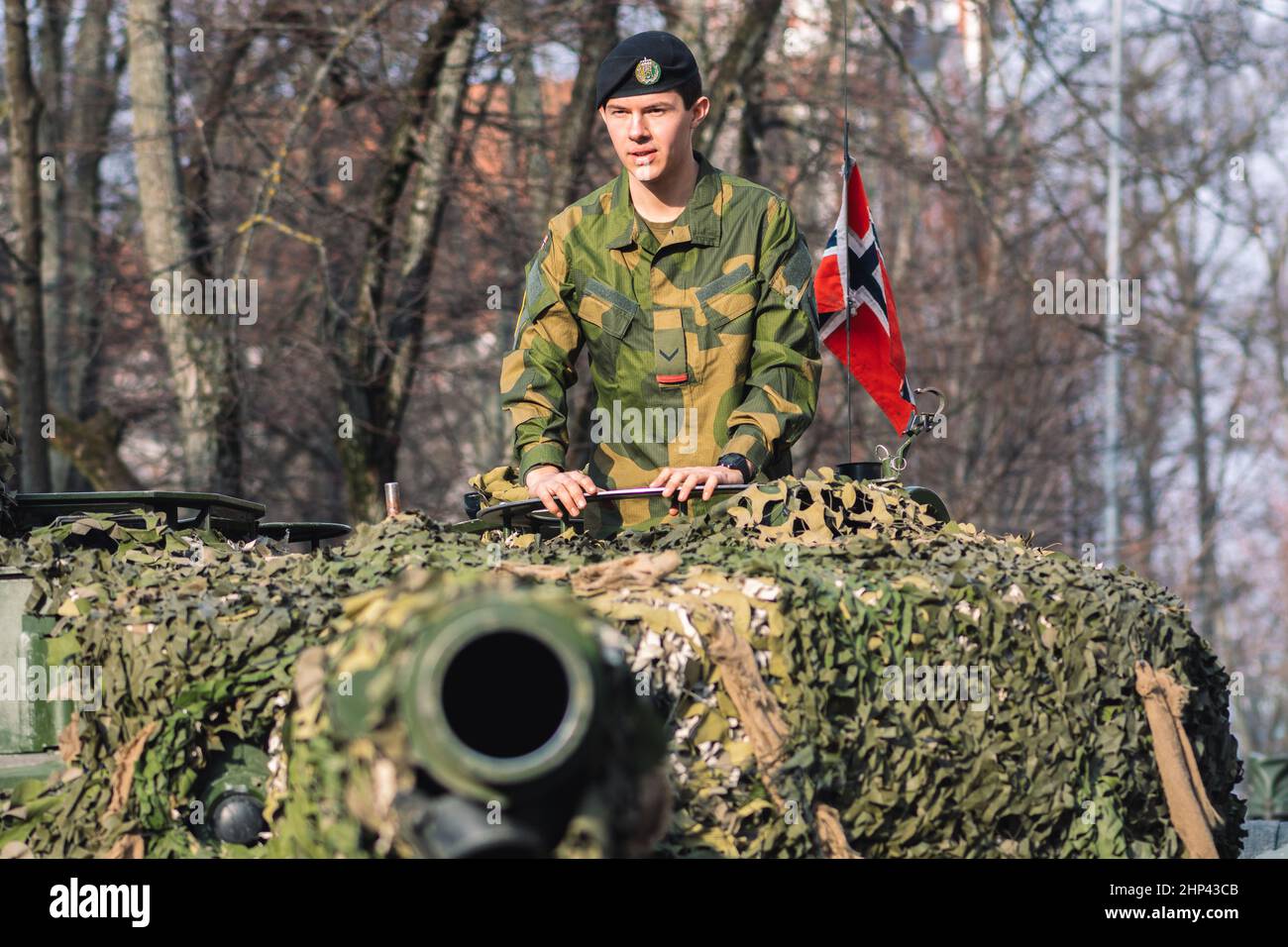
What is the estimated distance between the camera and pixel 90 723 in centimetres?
373

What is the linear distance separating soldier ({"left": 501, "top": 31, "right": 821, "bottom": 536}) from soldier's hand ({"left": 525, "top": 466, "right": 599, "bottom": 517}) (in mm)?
397

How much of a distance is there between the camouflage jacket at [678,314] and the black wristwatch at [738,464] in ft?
1.11

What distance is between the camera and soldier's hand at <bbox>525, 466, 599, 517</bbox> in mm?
4742

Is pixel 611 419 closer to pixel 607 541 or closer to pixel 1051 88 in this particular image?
pixel 607 541

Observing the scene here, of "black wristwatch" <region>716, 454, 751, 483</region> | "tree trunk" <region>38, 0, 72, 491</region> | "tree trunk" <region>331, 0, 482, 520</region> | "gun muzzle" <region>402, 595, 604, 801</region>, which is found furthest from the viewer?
"tree trunk" <region>38, 0, 72, 491</region>

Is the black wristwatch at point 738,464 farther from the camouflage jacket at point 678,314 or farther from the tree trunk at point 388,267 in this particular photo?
the tree trunk at point 388,267

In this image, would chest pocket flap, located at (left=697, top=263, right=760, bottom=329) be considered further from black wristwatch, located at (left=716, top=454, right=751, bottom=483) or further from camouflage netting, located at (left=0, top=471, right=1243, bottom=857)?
camouflage netting, located at (left=0, top=471, right=1243, bottom=857)

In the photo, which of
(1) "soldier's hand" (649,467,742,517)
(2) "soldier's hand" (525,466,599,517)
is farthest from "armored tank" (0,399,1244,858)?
(2) "soldier's hand" (525,466,599,517)

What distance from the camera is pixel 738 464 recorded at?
4918 millimetres

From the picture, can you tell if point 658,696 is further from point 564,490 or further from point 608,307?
point 608,307

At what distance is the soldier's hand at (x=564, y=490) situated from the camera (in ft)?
15.6

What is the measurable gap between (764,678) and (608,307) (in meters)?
1.96

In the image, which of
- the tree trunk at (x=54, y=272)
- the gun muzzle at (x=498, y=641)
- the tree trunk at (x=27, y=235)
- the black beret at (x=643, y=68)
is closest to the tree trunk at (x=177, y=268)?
the tree trunk at (x=27, y=235)
